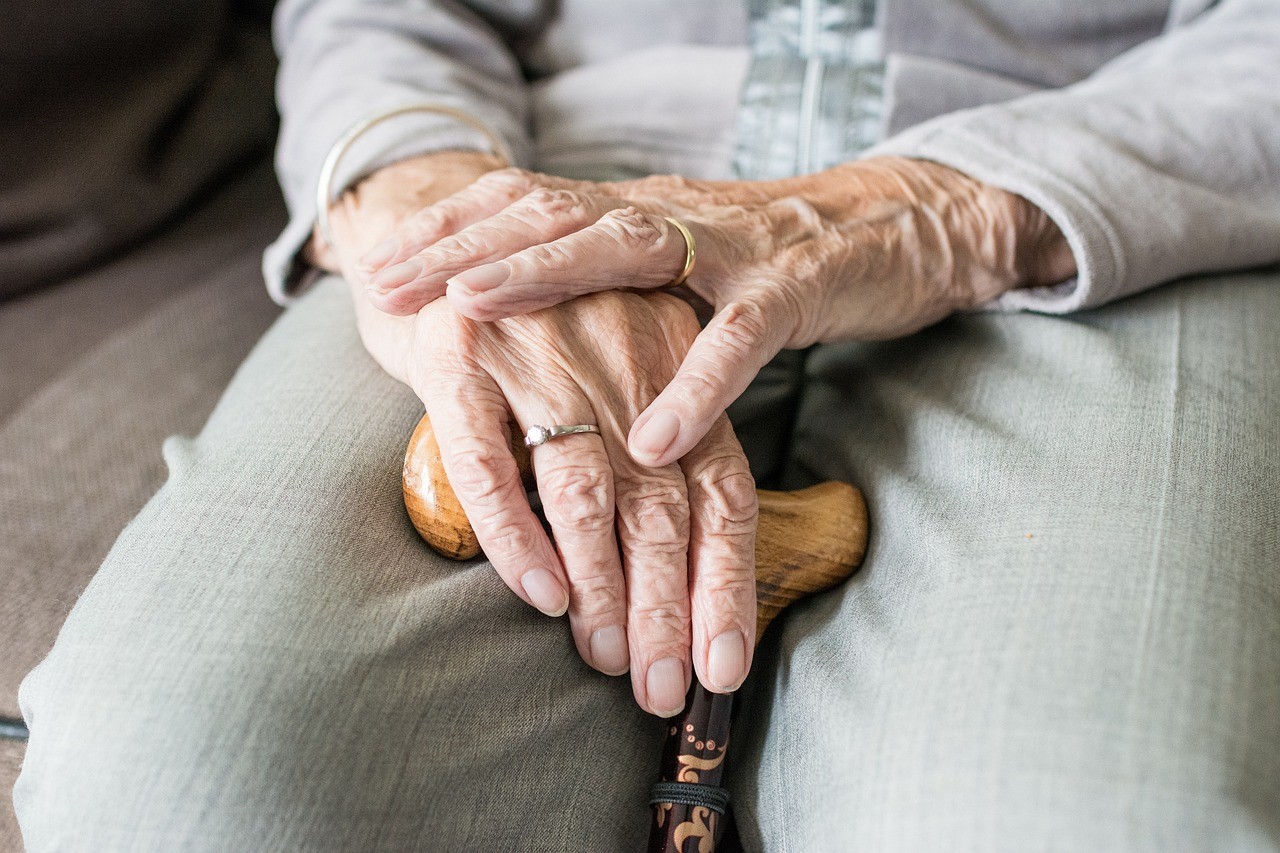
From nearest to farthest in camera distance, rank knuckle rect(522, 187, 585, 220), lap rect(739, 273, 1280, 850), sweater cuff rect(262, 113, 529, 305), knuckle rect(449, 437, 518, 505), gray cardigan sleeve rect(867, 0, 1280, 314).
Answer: lap rect(739, 273, 1280, 850) < knuckle rect(449, 437, 518, 505) < knuckle rect(522, 187, 585, 220) < gray cardigan sleeve rect(867, 0, 1280, 314) < sweater cuff rect(262, 113, 529, 305)

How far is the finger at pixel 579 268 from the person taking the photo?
631 mm

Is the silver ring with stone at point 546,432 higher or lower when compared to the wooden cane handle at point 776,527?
higher

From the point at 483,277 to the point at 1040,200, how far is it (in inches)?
19.7

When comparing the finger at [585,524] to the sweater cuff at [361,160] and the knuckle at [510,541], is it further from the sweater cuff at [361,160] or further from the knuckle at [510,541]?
the sweater cuff at [361,160]

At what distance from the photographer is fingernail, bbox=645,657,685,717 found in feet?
2.05

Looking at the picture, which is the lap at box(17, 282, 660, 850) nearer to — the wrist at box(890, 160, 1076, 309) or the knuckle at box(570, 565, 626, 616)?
the knuckle at box(570, 565, 626, 616)

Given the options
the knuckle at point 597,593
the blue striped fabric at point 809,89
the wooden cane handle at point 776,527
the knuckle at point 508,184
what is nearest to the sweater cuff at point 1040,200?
the blue striped fabric at point 809,89

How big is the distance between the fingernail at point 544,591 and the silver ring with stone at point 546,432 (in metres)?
0.09

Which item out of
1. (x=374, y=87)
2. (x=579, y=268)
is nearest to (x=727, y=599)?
(x=579, y=268)

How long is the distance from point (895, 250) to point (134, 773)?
699 mm

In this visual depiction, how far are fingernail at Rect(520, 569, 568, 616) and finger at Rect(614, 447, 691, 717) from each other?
52 millimetres

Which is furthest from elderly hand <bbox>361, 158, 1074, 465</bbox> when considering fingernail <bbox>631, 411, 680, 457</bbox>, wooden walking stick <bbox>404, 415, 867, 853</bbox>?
wooden walking stick <bbox>404, 415, 867, 853</bbox>

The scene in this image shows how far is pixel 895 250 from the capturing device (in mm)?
836

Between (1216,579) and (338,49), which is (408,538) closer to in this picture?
(1216,579)
